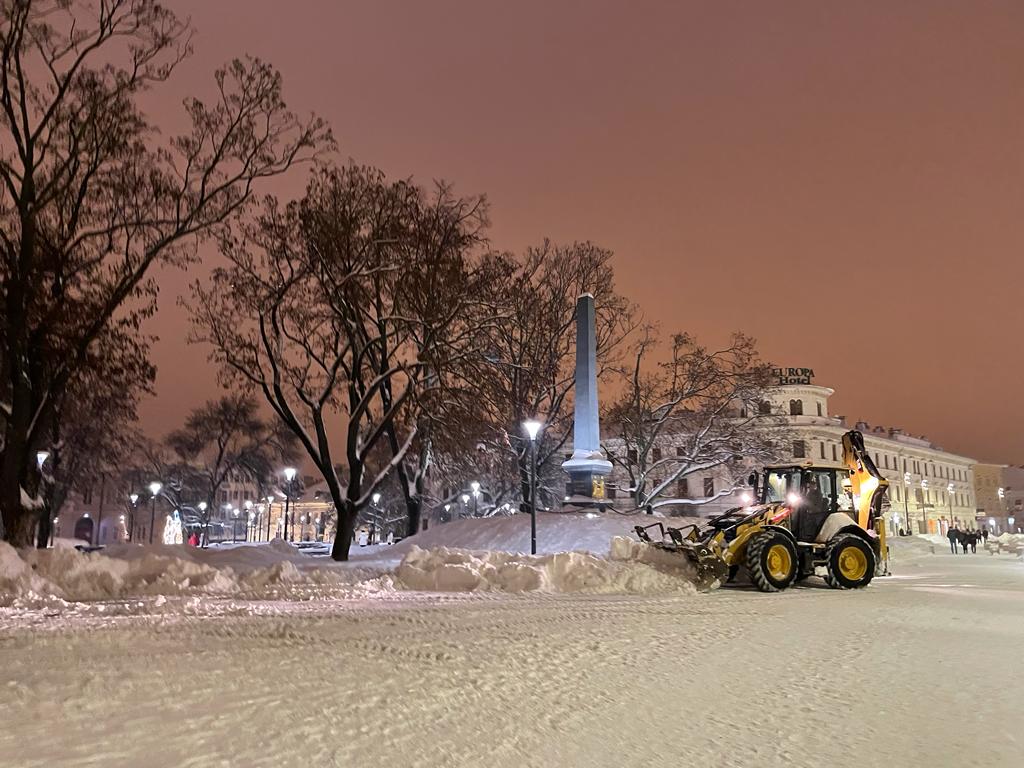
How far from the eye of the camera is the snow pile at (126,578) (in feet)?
44.0

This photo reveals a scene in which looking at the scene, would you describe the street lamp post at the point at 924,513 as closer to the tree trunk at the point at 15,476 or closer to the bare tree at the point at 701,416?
the bare tree at the point at 701,416

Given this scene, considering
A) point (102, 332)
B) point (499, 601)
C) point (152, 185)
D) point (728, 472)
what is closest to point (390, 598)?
point (499, 601)

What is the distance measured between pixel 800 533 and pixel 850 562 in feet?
3.87

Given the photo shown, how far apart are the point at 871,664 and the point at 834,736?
2.91m

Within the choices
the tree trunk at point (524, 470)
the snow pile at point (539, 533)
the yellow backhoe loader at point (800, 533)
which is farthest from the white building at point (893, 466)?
the yellow backhoe loader at point (800, 533)

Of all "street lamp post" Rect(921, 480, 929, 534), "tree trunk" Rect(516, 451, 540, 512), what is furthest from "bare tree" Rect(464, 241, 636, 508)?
"street lamp post" Rect(921, 480, 929, 534)

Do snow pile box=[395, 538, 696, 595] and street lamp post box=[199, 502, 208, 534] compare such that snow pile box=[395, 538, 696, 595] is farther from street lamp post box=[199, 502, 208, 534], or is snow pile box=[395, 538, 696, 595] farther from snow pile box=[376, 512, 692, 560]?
street lamp post box=[199, 502, 208, 534]

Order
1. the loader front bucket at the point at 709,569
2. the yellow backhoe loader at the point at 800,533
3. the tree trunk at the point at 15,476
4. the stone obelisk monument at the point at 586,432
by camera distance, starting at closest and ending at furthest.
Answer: the loader front bucket at the point at 709,569 → the yellow backhoe loader at the point at 800,533 → the tree trunk at the point at 15,476 → the stone obelisk monument at the point at 586,432

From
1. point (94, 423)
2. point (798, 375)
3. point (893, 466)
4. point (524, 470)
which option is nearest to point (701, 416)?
point (524, 470)

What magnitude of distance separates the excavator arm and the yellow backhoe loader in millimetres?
23

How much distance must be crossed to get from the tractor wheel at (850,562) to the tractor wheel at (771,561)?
110 centimetres

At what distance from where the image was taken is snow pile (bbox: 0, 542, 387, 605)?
13414mm

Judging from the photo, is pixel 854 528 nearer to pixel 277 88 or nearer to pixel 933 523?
pixel 277 88

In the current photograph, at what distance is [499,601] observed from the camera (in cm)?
1284
